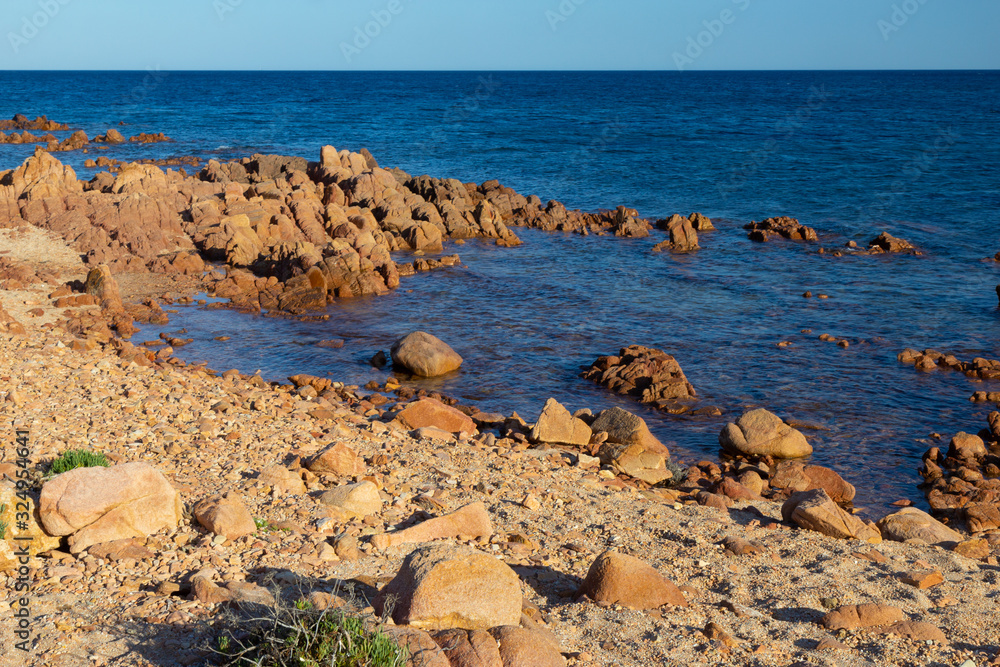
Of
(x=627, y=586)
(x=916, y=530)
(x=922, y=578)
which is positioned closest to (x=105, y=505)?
(x=627, y=586)

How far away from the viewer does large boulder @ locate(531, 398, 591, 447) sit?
13.9m

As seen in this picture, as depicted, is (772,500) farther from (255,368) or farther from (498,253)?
(498,253)

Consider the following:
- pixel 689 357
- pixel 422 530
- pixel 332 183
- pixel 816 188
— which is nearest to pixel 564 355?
pixel 689 357

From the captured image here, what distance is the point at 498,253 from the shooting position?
101ft

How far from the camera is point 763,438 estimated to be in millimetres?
14117

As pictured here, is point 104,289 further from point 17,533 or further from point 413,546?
point 413,546

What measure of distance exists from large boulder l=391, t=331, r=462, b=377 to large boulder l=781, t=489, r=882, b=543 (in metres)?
8.73

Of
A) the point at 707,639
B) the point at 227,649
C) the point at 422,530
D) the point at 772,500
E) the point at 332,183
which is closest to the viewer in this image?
the point at 227,649

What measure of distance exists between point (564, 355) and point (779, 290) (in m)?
9.58

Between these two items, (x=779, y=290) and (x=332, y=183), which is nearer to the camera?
(x=779, y=290)

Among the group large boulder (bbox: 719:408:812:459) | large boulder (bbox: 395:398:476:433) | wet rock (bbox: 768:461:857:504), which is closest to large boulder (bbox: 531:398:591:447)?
large boulder (bbox: 395:398:476:433)

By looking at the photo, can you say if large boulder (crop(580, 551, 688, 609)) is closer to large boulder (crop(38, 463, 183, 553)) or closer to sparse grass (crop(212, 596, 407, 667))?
sparse grass (crop(212, 596, 407, 667))

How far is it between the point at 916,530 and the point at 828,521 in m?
1.44

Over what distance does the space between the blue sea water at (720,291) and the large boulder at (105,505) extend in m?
8.49
